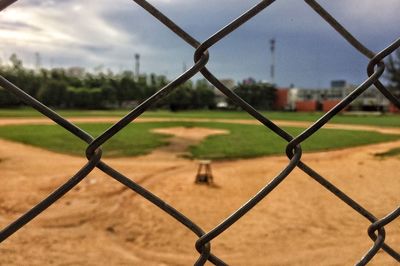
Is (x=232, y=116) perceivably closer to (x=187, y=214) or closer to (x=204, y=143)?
(x=204, y=143)

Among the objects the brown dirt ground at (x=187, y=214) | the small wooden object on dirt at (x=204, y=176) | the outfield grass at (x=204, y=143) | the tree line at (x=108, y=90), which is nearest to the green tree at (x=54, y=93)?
the tree line at (x=108, y=90)

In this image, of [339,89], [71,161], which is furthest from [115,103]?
[71,161]

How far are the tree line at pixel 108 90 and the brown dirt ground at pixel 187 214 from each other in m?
31.5

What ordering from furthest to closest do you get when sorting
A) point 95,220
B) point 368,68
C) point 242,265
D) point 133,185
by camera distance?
point 95,220 < point 242,265 < point 368,68 < point 133,185

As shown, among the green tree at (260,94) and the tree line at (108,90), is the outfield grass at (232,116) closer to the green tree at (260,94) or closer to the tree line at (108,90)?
the tree line at (108,90)

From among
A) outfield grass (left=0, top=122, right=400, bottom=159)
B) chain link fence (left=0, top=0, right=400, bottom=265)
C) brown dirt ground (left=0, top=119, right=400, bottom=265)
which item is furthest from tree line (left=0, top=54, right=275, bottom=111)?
chain link fence (left=0, top=0, right=400, bottom=265)

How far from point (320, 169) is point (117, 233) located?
262 inches

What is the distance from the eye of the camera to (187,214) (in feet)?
22.3

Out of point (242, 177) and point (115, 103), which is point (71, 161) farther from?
point (115, 103)

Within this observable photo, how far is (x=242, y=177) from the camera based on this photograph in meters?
9.71

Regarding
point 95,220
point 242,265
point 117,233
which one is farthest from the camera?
point 95,220

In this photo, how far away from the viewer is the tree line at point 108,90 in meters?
43.6

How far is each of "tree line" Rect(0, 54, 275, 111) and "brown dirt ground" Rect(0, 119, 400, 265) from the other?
3149cm

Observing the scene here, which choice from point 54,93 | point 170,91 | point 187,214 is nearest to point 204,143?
point 187,214
